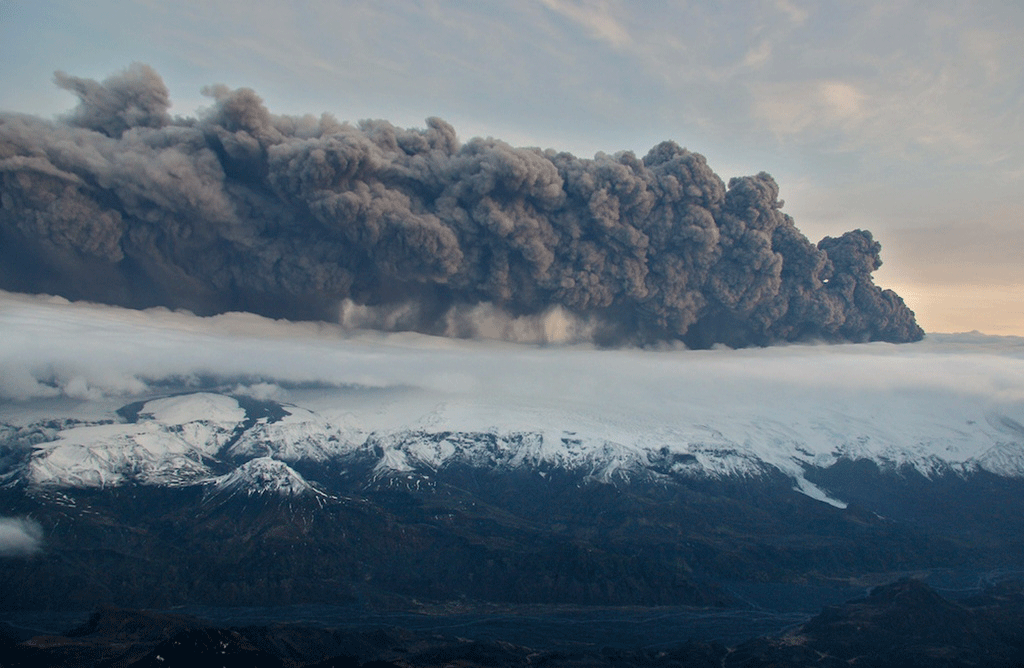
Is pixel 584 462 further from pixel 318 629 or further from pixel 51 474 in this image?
pixel 51 474

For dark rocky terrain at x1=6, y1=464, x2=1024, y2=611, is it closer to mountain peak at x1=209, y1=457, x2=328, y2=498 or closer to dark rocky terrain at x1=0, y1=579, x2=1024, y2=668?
mountain peak at x1=209, y1=457, x2=328, y2=498

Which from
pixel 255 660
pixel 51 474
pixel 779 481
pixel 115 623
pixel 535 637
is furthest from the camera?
pixel 779 481

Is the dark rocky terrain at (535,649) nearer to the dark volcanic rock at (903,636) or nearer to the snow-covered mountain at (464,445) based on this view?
the dark volcanic rock at (903,636)

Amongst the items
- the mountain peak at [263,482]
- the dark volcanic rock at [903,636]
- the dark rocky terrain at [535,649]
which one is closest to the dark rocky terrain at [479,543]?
the mountain peak at [263,482]

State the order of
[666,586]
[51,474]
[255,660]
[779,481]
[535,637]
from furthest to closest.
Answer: [779,481] < [51,474] < [666,586] < [535,637] < [255,660]

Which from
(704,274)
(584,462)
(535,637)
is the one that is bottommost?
(535,637)

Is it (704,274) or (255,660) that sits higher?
(704,274)

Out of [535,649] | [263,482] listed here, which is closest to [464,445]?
[263,482]

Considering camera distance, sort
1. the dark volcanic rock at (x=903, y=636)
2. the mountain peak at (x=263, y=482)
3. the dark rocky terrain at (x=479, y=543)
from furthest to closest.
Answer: the mountain peak at (x=263, y=482)
the dark rocky terrain at (x=479, y=543)
the dark volcanic rock at (x=903, y=636)

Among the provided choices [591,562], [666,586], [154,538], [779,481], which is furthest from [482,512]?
[779,481]

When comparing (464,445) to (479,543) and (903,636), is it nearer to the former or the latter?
(479,543)

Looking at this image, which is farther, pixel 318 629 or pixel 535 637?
pixel 535 637
